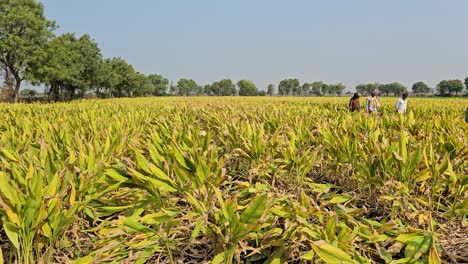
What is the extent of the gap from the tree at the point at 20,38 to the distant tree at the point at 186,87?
325 ft

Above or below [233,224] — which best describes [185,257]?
below

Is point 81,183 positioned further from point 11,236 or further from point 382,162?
point 382,162

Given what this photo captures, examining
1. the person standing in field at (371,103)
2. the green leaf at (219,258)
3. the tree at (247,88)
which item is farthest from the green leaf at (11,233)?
the tree at (247,88)

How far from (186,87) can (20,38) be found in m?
105

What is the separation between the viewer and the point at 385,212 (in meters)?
2.08

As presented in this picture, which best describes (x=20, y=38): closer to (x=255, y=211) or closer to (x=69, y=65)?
(x=69, y=65)

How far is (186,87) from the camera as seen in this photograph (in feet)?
448

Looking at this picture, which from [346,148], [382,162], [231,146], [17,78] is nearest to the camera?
[382,162]

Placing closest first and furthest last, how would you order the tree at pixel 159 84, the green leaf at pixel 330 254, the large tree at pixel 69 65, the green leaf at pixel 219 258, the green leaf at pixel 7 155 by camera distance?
the green leaf at pixel 330 254 < the green leaf at pixel 219 258 < the green leaf at pixel 7 155 < the large tree at pixel 69 65 < the tree at pixel 159 84

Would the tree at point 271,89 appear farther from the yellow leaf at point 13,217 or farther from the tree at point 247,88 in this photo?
the yellow leaf at point 13,217

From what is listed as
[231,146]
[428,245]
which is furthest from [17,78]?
[428,245]

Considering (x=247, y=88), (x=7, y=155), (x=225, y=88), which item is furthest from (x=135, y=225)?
(x=247, y=88)

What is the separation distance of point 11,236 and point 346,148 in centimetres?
201

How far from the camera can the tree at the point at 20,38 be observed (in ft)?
104
